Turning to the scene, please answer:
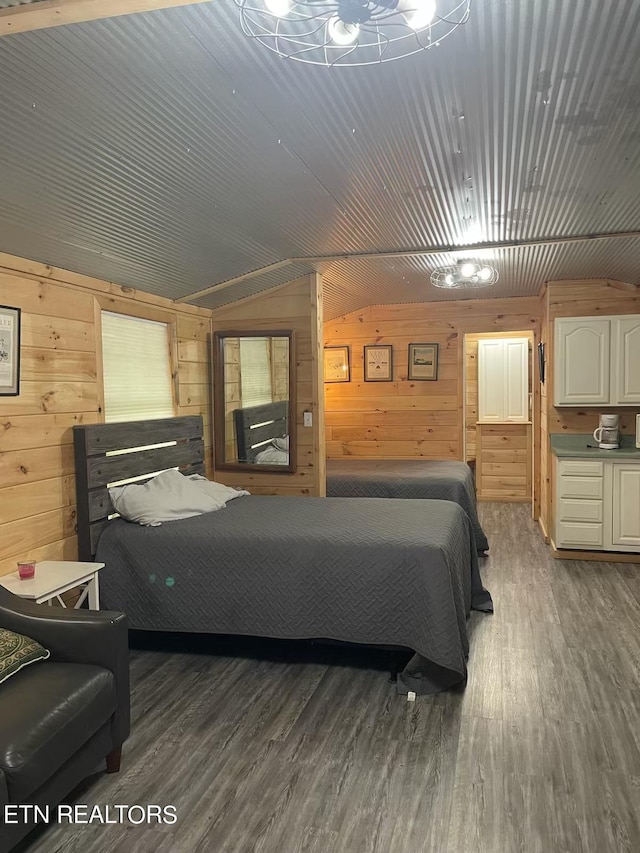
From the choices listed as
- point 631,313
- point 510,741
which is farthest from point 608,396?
point 510,741

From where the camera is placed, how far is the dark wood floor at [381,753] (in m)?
2.04

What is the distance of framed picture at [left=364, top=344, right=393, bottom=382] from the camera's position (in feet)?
23.4

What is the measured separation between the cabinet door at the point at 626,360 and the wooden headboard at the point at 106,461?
353cm

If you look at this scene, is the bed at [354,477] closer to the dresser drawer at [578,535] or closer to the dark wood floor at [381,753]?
the dresser drawer at [578,535]

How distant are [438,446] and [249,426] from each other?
2.67 metres

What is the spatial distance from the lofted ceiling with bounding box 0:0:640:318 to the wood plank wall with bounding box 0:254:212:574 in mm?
153

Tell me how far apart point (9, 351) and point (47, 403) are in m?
0.38

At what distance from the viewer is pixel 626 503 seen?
4.98 metres

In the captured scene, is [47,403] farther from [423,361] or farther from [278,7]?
[423,361]

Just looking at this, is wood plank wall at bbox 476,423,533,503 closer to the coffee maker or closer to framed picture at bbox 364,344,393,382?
framed picture at bbox 364,344,393,382

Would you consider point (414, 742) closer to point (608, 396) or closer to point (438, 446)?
point (608, 396)

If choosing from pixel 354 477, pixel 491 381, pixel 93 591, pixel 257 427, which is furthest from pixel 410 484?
pixel 491 381

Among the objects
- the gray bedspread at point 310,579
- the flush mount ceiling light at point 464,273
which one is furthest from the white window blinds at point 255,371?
the gray bedspread at point 310,579

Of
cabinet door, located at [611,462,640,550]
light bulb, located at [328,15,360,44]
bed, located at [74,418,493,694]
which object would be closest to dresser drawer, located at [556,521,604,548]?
cabinet door, located at [611,462,640,550]
